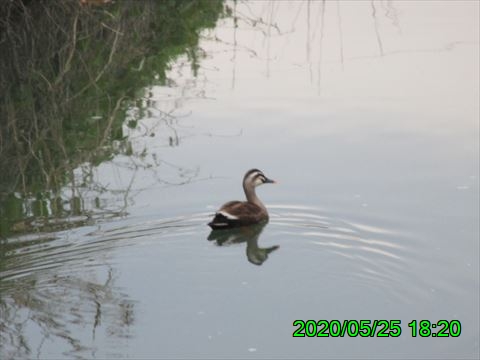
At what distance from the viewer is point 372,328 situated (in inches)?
252

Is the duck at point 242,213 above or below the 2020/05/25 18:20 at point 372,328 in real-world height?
above

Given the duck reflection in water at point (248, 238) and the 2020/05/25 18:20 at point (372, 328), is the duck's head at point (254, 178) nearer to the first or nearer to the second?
the duck reflection in water at point (248, 238)

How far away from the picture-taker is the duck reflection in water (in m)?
7.95

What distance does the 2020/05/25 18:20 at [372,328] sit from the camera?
6325mm

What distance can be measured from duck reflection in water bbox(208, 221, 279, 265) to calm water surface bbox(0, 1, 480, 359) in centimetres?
3

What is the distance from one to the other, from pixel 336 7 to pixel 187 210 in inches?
293

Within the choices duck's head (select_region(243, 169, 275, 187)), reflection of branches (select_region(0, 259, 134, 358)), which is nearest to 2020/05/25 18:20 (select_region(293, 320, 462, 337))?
reflection of branches (select_region(0, 259, 134, 358))

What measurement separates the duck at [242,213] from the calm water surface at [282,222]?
151 mm

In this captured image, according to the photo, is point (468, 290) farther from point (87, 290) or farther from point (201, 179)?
point (201, 179)

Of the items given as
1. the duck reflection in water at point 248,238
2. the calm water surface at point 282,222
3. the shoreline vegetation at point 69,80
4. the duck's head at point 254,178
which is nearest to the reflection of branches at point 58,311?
the calm water surface at point 282,222

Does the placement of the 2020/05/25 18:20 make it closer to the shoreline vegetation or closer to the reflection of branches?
the reflection of branches

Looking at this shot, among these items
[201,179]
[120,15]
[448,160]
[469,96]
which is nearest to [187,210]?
[201,179]

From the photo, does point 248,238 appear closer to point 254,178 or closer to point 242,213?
point 242,213

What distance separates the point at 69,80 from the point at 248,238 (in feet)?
14.4
